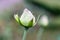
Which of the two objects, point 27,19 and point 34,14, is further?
point 34,14

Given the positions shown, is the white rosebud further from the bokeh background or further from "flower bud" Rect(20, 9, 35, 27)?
the bokeh background

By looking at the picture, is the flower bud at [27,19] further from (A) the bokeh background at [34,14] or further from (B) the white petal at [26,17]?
(A) the bokeh background at [34,14]

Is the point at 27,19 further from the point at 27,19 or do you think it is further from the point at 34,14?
the point at 34,14

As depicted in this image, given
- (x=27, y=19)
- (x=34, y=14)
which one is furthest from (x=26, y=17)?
(x=34, y=14)

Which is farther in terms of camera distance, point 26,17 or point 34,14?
point 34,14

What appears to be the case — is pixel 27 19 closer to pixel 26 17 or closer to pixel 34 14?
pixel 26 17

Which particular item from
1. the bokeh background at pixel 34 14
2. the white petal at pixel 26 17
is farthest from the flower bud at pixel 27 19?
the bokeh background at pixel 34 14

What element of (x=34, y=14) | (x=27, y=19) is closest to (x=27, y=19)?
(x=27, y=19)

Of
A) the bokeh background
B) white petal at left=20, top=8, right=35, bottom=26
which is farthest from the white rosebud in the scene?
the bokeh background

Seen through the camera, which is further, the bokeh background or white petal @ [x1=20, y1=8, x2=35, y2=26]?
the bokeh background
